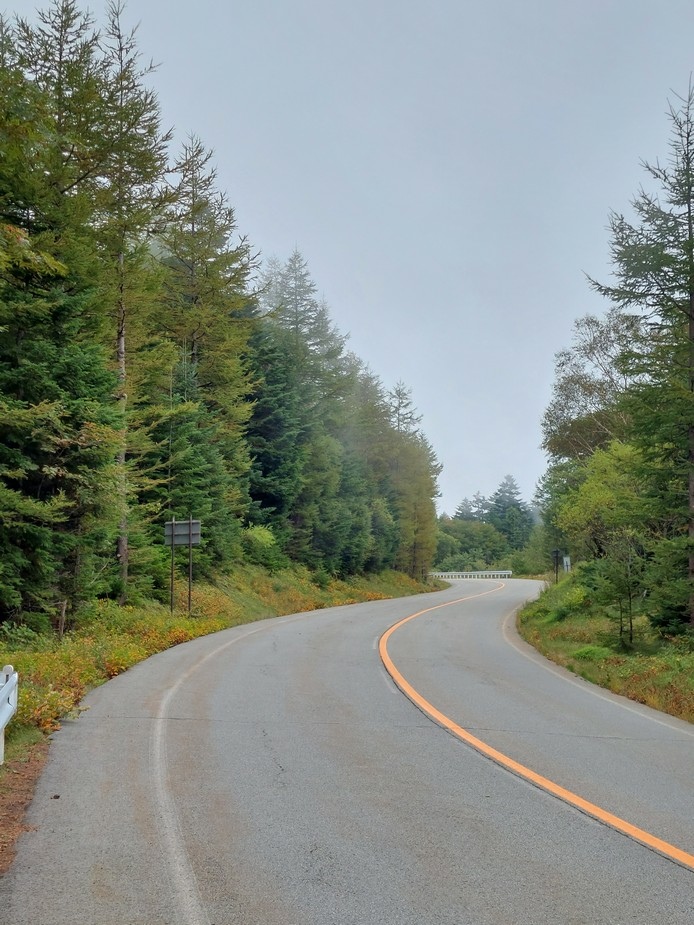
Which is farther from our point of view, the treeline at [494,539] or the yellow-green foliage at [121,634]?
the treeline at [494,539]

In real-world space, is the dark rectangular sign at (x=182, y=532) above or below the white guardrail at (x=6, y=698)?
above

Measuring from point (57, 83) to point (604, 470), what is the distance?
24.1m

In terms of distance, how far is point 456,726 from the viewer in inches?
319

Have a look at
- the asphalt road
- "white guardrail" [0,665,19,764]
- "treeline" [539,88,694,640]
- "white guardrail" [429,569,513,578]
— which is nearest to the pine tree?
"treeline" [539,88,694,640]

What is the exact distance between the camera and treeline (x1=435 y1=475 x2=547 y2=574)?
9994 centimetres

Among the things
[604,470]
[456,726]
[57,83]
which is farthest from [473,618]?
[57,83]

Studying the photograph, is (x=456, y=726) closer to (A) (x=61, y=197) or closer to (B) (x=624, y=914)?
(B) (x=624, y=914)

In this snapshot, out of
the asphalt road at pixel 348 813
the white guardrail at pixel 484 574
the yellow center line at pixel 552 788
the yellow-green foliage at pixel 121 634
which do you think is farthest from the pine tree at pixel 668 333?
the white guardrail at pixel 484 574

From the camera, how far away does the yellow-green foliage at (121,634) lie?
348 inches

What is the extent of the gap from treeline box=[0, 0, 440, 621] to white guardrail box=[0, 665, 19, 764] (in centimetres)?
465

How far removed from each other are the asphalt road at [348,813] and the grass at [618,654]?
94cm

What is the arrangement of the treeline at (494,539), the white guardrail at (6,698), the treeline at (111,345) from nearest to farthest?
the white guardrail at (6,698), the treeline at (111,345), the treeline at (494,539)

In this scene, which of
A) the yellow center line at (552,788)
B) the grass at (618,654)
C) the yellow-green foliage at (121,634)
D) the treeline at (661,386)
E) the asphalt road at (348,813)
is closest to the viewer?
the asphalt road at (348,813)

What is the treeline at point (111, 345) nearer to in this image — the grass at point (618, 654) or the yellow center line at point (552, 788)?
the yellow center line at point (552, 788)
